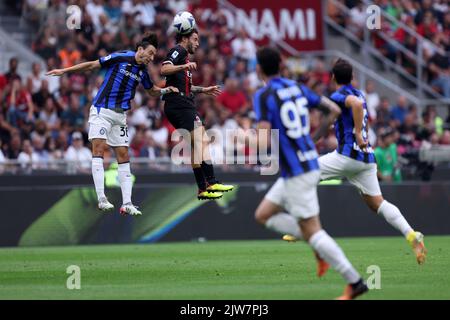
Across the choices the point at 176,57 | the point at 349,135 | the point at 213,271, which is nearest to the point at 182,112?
the point at 176,57

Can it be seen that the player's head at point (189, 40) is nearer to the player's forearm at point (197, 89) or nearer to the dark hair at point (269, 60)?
the player's forearm at point (197, 89)

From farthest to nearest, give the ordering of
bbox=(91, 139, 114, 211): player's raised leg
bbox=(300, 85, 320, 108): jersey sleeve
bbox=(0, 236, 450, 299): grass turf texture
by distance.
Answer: bbox=(91, 139, 114, 211): player's raised leg → bbox=(0, 236, 450, 299): grass turf texture → bbox=(300, 85, 320, 108): jersey sleeve

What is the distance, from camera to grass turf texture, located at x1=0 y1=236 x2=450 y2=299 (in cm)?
1244

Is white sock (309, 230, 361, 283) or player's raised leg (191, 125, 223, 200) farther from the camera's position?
player's raised leg (191, 125, 223, 200)

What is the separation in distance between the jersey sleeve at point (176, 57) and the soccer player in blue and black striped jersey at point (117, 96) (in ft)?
1.37

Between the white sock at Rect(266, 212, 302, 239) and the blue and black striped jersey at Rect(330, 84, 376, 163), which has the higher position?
the blue and black striped jersey at Rect(330, 84, 376, 163)

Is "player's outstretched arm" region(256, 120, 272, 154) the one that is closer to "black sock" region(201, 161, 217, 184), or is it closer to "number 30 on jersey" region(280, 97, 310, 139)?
"number 30 on jersey" region(280, 97, 310, 139)

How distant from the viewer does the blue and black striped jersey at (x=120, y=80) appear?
54.1 feet

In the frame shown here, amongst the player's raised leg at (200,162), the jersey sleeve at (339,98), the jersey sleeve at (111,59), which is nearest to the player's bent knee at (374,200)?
the jersey sleeve at (339,98)

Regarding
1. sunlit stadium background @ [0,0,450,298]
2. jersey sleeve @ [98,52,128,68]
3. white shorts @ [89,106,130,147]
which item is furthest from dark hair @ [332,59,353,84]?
sunlit stadium background @ [0,0,450,298]

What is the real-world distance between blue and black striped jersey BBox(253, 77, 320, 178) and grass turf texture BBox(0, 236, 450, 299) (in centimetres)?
157
